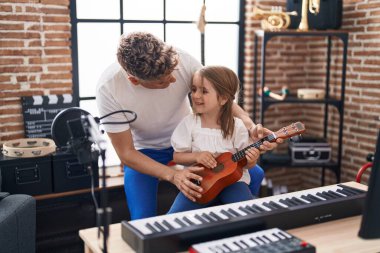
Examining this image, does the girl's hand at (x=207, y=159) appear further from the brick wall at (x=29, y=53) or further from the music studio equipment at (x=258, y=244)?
the brick wall at (x=29, y=53)

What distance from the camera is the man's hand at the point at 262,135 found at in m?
2.20

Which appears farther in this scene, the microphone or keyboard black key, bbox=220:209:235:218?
keyboard black key, bbox=220:209:235:218

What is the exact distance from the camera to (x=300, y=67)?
4.39 meters

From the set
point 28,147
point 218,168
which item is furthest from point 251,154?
point 28,147

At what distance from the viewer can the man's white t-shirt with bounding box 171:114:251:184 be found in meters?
2.38

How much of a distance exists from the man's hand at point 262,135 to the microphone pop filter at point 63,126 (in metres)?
0.93

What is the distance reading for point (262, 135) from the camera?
234 cm

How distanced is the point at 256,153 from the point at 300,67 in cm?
239

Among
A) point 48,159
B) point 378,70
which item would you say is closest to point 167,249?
point 48,159

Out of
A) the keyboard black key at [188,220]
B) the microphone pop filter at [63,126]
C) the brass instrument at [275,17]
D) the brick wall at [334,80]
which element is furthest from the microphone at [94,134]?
the brick wall at [334,80]

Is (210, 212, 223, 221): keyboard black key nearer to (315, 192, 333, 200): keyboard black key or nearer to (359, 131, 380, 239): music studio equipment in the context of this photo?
(315, 192, 333, 200): keyboard black key

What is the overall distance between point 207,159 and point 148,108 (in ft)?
1.38

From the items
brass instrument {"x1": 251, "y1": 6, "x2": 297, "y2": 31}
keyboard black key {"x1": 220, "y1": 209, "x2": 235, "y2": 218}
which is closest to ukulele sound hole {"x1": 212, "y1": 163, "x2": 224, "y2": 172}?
keyboard black key {"x1": 220, "y1": 209, "x2": 235, "y2": 218}

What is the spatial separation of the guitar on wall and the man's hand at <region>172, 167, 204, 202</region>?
0.05 meters
